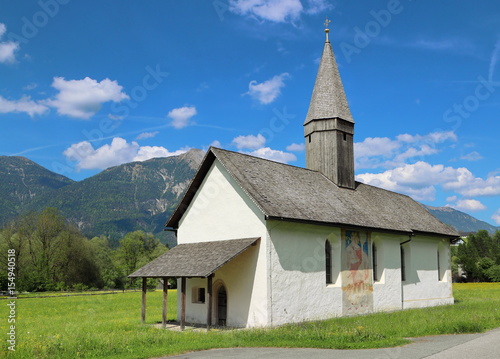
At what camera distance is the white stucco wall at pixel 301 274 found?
19.1 meters

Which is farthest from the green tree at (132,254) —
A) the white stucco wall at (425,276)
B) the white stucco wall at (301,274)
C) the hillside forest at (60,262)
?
the white stucco wall at (301,274)

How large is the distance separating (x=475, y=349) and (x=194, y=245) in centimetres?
1346

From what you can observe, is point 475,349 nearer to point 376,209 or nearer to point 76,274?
point 376,209

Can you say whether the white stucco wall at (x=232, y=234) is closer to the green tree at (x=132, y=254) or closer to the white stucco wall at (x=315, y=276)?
the white stucco wall at (x=315, y=276)

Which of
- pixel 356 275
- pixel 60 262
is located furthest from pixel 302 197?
pixel 60 262

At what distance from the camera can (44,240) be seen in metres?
63.3

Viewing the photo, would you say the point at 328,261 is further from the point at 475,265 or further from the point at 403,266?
the point at 475,265

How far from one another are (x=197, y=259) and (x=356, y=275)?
336 inches

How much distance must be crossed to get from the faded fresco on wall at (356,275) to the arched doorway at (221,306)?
5.81 metres

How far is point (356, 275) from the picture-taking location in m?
23.1

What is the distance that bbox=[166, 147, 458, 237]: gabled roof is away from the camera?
20345 mm

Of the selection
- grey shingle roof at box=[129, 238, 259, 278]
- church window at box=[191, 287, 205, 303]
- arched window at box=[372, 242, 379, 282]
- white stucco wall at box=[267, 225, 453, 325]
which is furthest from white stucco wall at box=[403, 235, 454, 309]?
grey shingle roof at box=[129, 238, 259, 278]

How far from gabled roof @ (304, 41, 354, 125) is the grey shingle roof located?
37.8ft

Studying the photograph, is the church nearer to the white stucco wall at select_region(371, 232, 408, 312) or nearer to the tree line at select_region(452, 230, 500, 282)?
the white stucco wall at select_region(371, 232, 408, 312)
